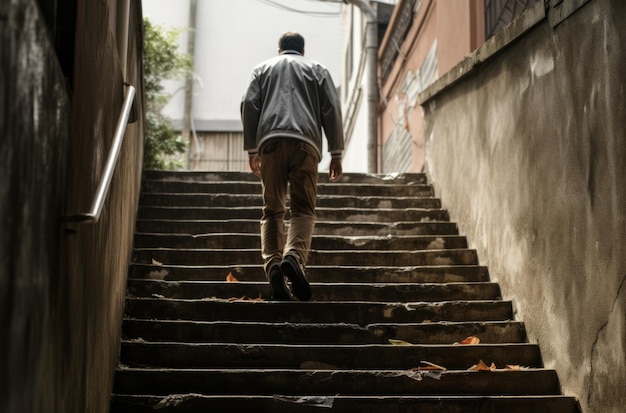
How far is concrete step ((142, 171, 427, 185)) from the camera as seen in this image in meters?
Answer: 7.51

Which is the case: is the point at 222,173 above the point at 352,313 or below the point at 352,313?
above

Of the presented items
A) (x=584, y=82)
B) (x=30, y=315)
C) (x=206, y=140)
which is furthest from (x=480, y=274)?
(x=206, y=140)

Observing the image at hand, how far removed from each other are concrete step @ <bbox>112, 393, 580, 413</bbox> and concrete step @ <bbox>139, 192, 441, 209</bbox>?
10.4 ft

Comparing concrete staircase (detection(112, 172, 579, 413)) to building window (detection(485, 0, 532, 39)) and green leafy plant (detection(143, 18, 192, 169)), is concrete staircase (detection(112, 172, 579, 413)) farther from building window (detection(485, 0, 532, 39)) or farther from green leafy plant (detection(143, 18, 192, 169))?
green leafy plant (detection(143, 18, 192, 169))

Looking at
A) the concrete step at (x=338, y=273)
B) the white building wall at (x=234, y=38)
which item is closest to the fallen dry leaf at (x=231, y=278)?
the concrete step at (x=338, y=273)

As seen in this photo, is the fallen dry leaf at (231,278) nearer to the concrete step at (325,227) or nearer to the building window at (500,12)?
the concrete step at (325,227)

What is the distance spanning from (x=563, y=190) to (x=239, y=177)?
13.0ft

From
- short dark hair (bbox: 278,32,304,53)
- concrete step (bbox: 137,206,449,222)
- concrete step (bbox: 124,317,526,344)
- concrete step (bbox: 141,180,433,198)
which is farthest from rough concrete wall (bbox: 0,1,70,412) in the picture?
concrete step (bbox: 141,180,433,198)

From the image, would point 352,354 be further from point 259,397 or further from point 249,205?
point 249,205

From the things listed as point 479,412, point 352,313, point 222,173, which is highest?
point 222,173

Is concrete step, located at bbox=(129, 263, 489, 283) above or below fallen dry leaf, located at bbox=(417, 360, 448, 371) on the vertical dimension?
above

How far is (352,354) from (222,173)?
11.9 ft

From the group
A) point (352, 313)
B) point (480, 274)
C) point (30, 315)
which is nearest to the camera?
point (30, 315)

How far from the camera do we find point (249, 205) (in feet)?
22.9
